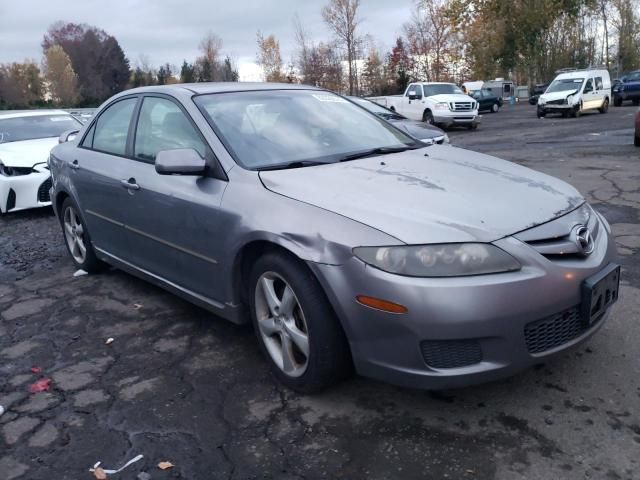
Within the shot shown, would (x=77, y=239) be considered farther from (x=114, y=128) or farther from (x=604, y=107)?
(x=604, y=107)

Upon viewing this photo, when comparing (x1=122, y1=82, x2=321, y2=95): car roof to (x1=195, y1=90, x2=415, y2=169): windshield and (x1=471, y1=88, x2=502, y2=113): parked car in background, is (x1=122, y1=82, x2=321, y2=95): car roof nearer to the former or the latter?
(x1=195, y1=90, x2=415, y2=169): windshield

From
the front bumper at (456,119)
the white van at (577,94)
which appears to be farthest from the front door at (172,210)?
the white van at (577,94)

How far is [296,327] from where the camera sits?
117 inches

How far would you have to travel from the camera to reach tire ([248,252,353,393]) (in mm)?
2746

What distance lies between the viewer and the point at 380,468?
2414 millimetres

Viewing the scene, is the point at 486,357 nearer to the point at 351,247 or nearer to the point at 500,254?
the point at 500,254

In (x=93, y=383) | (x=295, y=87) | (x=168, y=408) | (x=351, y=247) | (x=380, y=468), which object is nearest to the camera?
(x=380, y=468)

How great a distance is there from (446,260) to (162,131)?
2.29 metres

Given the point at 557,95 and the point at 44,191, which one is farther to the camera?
the point at 557,95

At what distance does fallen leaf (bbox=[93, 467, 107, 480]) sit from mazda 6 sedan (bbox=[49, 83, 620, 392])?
95cm

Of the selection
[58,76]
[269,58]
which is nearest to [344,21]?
[269,58]

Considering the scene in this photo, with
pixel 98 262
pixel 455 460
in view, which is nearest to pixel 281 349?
pixel 455 460

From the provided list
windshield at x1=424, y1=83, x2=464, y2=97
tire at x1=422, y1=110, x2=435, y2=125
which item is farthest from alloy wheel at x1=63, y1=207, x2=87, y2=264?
windshield at x1=424, y1=83, x2=464, y2=97

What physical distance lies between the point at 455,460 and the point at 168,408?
1418 mm
